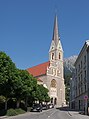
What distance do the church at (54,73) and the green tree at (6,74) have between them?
3335 inches

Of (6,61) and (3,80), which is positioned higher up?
(6,61)

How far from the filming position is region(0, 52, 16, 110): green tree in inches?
1281

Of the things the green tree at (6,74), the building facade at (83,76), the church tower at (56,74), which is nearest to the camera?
the green tree at (6,74)

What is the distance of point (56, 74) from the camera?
130 metres

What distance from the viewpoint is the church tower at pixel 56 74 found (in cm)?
12656

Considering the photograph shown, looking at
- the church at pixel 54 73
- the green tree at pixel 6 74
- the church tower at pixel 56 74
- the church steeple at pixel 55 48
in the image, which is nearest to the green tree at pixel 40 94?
the green tree at pixel 6 74

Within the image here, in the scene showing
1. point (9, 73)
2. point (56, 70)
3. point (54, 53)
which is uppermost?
point (54, 53)

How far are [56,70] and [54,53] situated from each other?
1074cm

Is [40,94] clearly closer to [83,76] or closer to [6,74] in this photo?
[83,76]

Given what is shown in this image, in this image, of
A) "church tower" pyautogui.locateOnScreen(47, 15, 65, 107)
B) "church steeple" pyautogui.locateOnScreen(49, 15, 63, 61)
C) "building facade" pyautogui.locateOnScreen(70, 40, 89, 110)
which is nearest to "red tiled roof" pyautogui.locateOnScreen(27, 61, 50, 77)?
"church tower" pyautogui.locateOnScreen(47, 15, 65, 107)

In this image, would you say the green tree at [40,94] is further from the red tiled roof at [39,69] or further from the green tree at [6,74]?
the red tiled roof at [39,69]

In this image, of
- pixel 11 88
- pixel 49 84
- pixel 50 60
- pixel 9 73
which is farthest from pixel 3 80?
pixel 50 60

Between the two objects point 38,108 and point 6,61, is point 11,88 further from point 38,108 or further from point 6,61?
point 38,108

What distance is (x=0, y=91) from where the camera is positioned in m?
35.0
